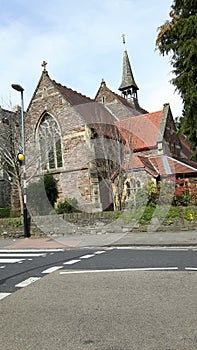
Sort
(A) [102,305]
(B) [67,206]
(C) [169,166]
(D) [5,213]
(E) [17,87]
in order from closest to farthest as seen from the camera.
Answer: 1. (A) [102,305]
2. (E) [17,87]
3. (B) [67,206]
4. (C) [169,166]
5. (D) [5,213]

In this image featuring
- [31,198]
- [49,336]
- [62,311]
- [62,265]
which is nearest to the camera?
[49,336]

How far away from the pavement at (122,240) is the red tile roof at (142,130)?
11.6 metres

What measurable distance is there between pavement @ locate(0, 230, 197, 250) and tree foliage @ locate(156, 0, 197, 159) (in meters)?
5.40

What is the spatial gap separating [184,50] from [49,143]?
14052mm

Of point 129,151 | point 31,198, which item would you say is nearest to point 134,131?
point 129,151

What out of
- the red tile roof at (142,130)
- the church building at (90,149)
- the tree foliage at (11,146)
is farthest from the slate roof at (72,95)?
the tree foliage at (11,146)

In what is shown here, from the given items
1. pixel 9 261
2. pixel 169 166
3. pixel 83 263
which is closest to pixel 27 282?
pixel 83 263

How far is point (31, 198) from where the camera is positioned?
906 inches

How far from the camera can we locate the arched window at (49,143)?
2619 cm

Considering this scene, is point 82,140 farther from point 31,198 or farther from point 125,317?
point 125,317

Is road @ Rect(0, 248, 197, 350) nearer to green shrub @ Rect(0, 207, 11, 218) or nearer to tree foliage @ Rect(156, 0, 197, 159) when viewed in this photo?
tree foliage @ Rect(156, 0, 197, 159)

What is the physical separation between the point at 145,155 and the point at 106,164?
5766 millimetres

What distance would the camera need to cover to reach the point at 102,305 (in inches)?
191

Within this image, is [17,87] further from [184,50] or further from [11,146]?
[11,146]
